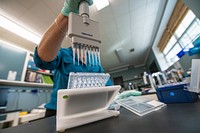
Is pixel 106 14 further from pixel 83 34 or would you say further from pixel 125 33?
pixel 83 34

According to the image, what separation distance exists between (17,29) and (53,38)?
7.16 ft

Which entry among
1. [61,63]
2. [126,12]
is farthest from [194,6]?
[61,63]

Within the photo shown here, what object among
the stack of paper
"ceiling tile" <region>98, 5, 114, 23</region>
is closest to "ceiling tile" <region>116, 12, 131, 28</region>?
"ceiling tile" <region>98, 5, 114, 23</region>

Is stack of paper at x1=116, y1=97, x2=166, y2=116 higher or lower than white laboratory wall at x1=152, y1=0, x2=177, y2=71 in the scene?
lower

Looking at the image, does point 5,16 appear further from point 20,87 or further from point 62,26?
point 62,26

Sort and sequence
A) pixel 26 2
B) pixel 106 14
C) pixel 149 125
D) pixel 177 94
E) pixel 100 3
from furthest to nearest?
pixel 106 14
pixel 100 3
pixel 26 2
pixel 177 94
pixel 149 125

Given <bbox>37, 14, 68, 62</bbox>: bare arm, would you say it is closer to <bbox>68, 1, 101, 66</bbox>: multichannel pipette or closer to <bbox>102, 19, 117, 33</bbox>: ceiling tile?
<bbox>68, 1, 101, 66</bbox>: multichannel pipette

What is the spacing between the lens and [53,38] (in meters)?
0.55

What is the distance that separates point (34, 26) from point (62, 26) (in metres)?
2.05

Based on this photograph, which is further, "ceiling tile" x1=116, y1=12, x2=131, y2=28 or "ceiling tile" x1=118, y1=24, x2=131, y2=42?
"ceiling tile" x1=118, y1=24, x2=131, y2=42

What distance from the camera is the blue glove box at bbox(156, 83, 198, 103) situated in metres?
0.52

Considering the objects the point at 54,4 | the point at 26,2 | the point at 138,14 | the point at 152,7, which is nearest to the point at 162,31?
the point at 152,7

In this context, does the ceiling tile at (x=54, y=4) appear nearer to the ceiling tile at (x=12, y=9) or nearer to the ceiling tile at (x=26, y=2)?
the ceiling tile at (x=26, y=2)

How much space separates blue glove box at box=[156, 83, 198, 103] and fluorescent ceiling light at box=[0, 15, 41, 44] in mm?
2726
